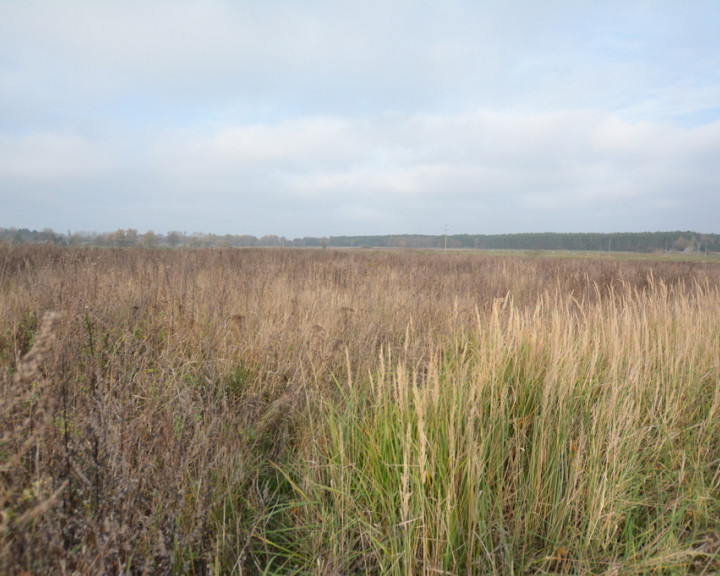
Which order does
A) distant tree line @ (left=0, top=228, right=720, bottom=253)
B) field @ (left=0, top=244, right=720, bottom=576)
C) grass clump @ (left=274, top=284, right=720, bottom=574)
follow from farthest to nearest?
distant tree line @ (left=0, top=228, right=720, bottom=253), grass clump @ (left=274, top=284, right=720, bottom=574), field @ (left=0, top=244, right=720, bottom=576)

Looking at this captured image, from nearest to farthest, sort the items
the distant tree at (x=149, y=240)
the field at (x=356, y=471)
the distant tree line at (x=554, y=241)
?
the field at (x=356, y=471), the distant tree at (x=149, y=240), the distant tree line at (x=554, y=241)

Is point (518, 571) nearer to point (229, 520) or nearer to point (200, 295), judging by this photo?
point (229, 520)

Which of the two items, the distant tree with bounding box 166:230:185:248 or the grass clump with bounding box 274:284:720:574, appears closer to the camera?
the grass clump with bounding box 274:284:720:574

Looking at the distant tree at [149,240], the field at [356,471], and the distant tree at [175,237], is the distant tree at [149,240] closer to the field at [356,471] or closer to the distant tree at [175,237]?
the distant tree at [175,237]

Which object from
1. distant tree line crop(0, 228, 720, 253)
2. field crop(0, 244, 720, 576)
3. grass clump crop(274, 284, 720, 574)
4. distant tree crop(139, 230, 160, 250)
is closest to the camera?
field crop(0, 244, 720, 576)

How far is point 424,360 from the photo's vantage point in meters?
3.75

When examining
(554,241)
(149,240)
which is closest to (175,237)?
(149,240)

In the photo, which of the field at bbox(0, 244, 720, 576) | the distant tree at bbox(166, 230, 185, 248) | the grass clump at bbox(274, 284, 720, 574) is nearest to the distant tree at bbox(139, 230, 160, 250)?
the distant tree at bbox(166, 230, 185, 248)

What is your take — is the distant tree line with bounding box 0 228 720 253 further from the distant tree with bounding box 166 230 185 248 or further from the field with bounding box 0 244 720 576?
the field with bounding box 0 244 720 576

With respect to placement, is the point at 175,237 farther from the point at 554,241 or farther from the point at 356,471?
the point at 554,241

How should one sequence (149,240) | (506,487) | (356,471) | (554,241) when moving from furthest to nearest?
(554,241) < (149,240) < (356,471) < (506,487)

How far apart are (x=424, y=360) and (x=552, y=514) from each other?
1919 millimetres

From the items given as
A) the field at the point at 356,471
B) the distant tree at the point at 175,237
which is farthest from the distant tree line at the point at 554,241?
the field at the point at 356,471

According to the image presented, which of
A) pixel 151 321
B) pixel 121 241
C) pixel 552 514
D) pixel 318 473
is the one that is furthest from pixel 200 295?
pixel 121 241
